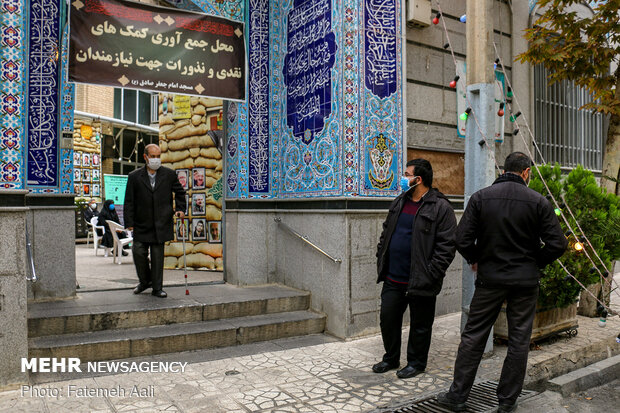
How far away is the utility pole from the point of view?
525 centimetres

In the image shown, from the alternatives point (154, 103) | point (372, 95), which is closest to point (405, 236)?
point (372, 95)

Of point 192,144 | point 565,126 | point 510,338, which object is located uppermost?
point 565,126

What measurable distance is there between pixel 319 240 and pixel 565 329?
3.06 m

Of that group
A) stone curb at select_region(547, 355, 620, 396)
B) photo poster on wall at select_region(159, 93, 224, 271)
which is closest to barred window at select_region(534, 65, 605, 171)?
stone curb at select_region(547, 355, 620, 396)

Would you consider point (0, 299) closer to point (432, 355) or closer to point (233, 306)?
point (233, 306)

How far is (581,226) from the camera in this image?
5.70 metres

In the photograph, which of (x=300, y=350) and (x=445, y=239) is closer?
(x=445, y=239)

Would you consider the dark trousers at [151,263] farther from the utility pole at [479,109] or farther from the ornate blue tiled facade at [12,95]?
the utility pole at [479,109]

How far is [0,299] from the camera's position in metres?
4.39

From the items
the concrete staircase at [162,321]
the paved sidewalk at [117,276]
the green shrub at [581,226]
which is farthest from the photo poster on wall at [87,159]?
the green shrub at [581,226]

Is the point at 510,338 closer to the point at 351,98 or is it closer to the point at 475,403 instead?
the point at 475,403

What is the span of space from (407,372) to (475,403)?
739 mm

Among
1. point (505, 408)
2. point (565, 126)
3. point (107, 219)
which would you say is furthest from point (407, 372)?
point (107, 219)

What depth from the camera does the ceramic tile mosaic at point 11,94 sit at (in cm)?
460
